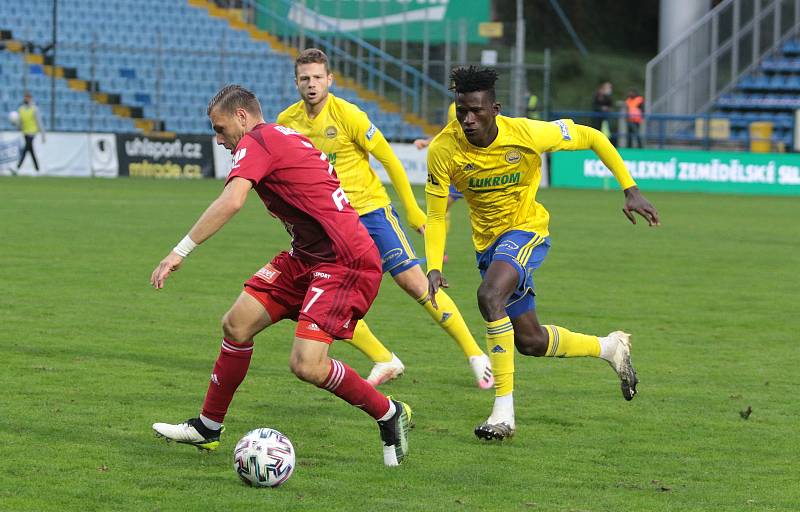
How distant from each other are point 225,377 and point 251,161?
1.12m

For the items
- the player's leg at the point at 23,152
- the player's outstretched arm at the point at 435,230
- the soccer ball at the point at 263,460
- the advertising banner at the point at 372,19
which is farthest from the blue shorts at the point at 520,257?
the advertising banner at the point at 372,19

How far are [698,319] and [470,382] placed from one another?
3782 millimetres

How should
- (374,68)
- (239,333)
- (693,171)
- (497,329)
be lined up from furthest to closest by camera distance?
(374,68), (693,171), (497,329), (239,333)

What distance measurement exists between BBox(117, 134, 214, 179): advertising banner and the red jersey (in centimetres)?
2743

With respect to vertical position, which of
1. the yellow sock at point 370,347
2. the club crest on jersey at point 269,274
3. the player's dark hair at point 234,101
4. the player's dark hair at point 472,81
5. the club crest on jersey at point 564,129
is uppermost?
the player's dark hair at point 472,81

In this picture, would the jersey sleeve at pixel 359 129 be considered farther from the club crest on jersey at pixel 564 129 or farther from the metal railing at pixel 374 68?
the metal railing at pixel 374 68

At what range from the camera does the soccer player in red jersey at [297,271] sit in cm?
614

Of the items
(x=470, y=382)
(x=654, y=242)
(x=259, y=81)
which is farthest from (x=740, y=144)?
(x=470, y=382)

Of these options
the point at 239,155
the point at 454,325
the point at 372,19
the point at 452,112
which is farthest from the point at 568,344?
the point at 372,19

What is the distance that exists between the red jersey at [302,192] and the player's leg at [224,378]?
341 mm

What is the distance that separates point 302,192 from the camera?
20.4ft

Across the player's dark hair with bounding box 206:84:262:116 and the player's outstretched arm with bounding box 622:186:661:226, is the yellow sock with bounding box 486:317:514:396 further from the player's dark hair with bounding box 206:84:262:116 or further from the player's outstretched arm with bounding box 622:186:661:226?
the player's dark hair with bounding box 206:84:262:116

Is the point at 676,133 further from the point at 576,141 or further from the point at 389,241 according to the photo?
the point at 576,141

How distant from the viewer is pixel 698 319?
1192 cm
